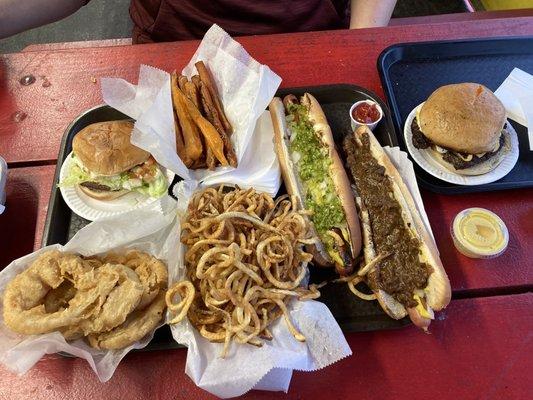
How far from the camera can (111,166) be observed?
1.97 m

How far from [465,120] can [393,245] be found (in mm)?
696

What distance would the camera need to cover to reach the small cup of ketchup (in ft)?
7.09

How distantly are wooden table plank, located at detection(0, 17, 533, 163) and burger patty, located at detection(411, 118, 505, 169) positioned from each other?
0.38m

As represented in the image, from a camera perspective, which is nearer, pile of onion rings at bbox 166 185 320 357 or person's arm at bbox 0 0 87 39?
pile of onion rings at bbox 166 185 320 357

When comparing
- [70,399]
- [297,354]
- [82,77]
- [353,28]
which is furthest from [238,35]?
[70,399]

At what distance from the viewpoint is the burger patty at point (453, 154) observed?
2.09 m

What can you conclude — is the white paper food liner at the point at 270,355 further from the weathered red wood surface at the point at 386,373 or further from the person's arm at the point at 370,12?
the person's arm at the point at 370,12

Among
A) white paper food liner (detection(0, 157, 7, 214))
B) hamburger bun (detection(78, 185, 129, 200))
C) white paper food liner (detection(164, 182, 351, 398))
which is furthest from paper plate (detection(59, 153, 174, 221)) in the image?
white paper food liner (detection(164, 182, 351, 398))

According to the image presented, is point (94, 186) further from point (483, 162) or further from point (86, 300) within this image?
point (483, 162)

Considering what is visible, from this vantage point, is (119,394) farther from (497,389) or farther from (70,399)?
(497,389)

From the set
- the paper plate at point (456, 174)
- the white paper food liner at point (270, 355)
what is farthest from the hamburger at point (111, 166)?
the paper plate at point (456, 174)

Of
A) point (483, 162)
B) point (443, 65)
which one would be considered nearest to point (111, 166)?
point (483, 162)

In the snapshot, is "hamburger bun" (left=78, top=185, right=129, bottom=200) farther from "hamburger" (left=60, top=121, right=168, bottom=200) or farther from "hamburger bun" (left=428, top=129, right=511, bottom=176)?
"hamburger bun" (left=428, top=129, right=511, bottom=176)

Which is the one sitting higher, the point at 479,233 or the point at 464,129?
the point at 464,129
